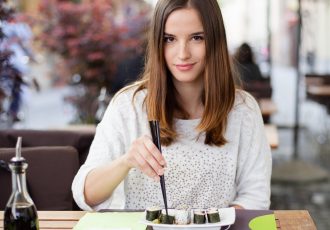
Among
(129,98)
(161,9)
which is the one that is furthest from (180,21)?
(129,98)

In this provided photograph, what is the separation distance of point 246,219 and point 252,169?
0.39m

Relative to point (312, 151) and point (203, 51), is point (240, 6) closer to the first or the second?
point (312, 151)

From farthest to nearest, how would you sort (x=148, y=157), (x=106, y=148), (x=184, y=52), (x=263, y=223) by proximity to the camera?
(x=106, y=148), (x=184, y=52), (x=263, y=223), (x=148, y=157)

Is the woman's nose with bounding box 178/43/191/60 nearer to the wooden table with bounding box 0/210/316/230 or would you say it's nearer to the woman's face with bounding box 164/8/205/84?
the woman's face with bounding box 164/8/205/84

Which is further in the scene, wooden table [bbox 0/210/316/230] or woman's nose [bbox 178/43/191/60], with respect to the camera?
woman's nose [bbox 178/43/191/60]

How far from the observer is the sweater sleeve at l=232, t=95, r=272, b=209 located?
213 centimetres

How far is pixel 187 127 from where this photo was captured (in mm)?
2141

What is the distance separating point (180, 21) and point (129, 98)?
1.13 feet

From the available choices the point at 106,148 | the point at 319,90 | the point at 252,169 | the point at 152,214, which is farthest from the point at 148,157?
the point at 319,90

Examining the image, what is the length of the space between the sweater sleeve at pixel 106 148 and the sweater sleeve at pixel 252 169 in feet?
1.32

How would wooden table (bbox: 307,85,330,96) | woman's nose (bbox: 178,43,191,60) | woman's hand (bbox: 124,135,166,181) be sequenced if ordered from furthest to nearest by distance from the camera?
wooden table (bbox: 307,85,330,96)
woman's nose (bbox: 178,43,191,60)
woman's hand (bbox: 124,135,166,181)

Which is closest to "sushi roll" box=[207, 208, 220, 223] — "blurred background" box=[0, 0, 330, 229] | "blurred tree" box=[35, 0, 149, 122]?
"blurred background" box=[0, 0, 330, 229]

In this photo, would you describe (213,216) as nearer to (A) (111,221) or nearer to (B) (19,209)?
(A) (111,221)

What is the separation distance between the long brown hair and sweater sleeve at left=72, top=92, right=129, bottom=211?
104 millimetres
